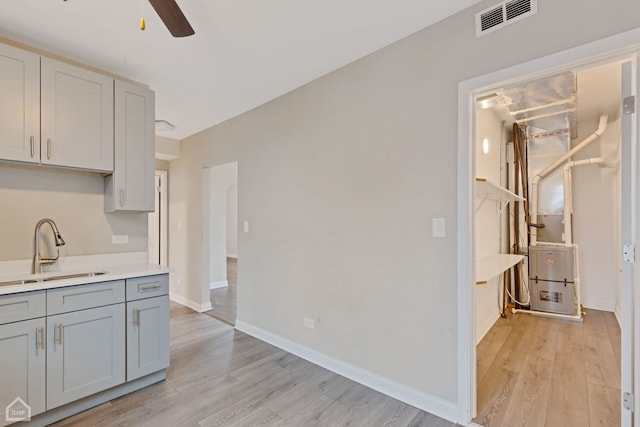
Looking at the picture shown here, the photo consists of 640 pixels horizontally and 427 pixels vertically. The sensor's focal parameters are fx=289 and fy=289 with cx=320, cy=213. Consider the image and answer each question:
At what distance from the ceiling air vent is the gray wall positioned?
4cm

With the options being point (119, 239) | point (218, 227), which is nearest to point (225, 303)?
point (218, 227)

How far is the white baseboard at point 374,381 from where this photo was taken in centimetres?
192

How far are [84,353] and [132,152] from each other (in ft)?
5.28

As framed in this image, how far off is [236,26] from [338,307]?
2.32 meters

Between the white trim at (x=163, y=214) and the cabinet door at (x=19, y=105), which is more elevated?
the cabinet door at (x=19, y=105)

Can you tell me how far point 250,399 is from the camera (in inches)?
84.3

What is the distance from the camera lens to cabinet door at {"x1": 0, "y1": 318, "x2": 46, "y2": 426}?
1711 millimetres

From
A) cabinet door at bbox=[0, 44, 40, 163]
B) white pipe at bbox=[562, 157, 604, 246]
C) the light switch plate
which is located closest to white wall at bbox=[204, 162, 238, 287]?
cabinet door at bbox=[0, 44, 40, 163]

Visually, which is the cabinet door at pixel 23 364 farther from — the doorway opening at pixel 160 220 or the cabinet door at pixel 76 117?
the doorway opening at pixel 160 220

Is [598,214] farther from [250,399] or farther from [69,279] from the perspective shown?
[69,279]

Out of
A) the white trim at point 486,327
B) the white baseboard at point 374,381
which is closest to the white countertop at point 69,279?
the white baseboard at point 374,381

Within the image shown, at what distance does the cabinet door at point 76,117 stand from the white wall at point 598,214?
533cm

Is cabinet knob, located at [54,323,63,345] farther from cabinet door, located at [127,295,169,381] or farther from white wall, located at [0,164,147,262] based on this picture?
white wall, located at [0,164,147,262]

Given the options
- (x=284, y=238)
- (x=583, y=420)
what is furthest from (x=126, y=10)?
(x=583, y=420)
